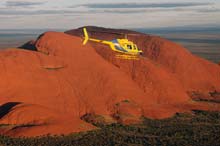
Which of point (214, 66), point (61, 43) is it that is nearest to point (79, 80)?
point (61, 43)

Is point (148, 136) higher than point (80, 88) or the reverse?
the reverse

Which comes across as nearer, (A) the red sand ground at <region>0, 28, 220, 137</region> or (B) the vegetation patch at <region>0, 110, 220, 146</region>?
(B) the vegetation patch at <region>0, 110, 220, 146</region>

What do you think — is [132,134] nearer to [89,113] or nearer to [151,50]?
[89,113]

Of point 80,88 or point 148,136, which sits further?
point 80,88

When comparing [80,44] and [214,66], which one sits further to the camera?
[214,66]

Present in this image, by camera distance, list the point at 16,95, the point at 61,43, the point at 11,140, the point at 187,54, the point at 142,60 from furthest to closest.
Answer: the point at 187,54 → the point at 142,60 → the point at 61,43 → the point at 16,95 → the point at 11,140

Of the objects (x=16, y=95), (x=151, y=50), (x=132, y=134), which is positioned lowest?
(x=132, y=134)

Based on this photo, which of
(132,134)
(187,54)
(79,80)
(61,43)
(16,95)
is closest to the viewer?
(132,134)

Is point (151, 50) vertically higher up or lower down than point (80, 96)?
higher up

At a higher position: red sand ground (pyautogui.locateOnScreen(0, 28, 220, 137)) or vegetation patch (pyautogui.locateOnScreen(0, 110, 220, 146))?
red sand ground (pyautogui.locateOnScreen(0, 28, 220, 137))
